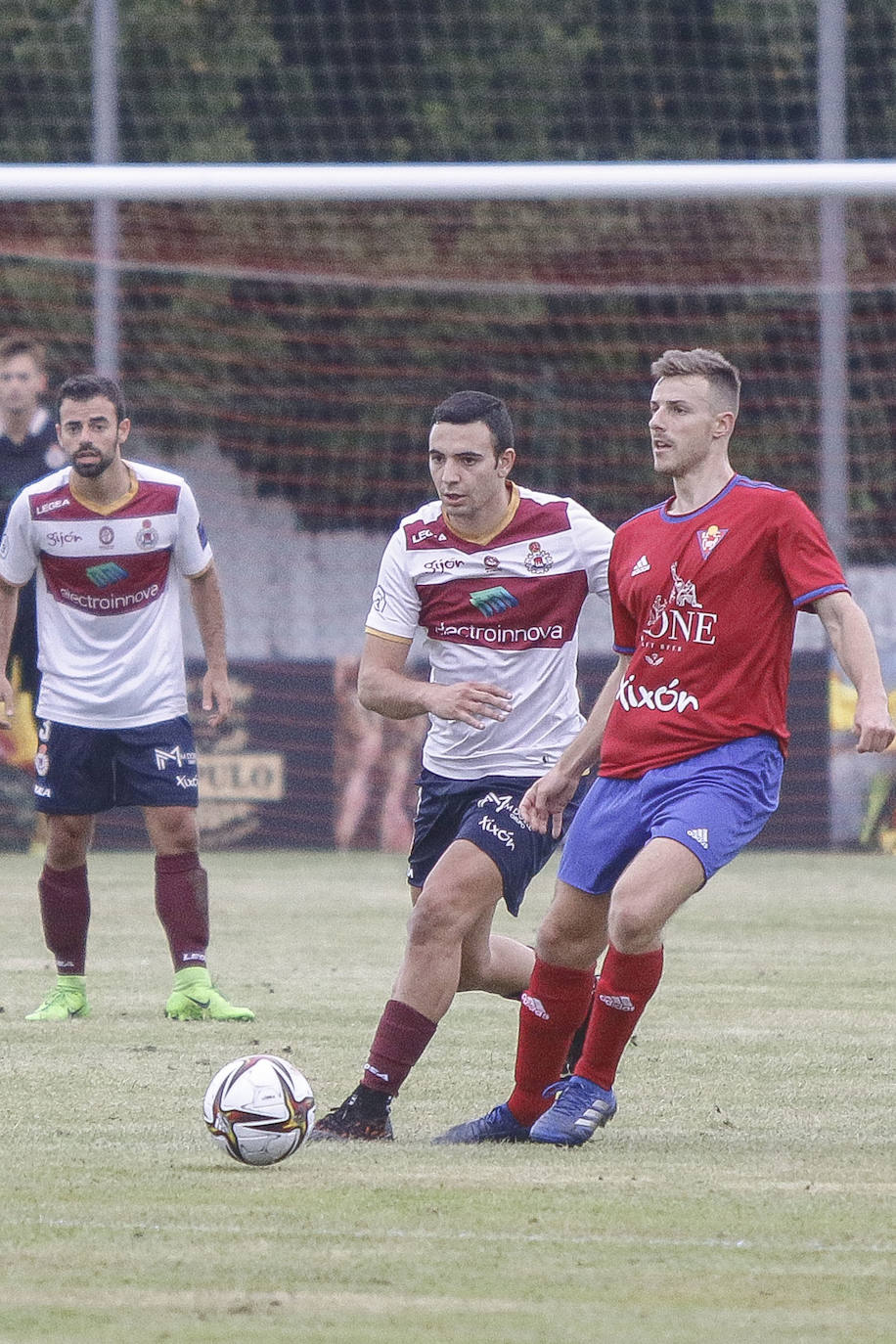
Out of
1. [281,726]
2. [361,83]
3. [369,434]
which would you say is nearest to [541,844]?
[281,726]

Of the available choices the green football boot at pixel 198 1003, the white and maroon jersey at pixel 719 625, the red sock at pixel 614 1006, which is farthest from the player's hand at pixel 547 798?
the green football boot at pixel 198 1003

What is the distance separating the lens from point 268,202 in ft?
61.0

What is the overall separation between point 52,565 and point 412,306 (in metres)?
11.3

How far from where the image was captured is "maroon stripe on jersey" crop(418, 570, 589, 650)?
6.32 metres

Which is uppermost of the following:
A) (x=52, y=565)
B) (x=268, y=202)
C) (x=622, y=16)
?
(x=622, y=16)

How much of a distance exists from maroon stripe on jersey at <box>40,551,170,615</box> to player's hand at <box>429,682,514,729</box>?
2.60 m

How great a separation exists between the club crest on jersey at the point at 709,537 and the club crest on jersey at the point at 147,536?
2931 mm

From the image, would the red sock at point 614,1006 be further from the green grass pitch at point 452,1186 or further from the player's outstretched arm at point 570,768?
the player's outstretched arm at point 570,768

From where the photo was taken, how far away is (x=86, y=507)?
8.19 m

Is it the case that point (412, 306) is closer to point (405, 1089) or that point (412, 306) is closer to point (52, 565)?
point (52, 565)

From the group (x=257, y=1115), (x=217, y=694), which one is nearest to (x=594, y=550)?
(x=257, y=1115)

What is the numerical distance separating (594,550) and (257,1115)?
6.20ft

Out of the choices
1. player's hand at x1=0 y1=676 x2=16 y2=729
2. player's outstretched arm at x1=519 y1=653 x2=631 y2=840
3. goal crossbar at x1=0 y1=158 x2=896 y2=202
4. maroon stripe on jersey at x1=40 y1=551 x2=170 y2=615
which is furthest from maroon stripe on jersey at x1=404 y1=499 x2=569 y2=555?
goal crossbar at x1=0 y1=158 x2=896 y2=202

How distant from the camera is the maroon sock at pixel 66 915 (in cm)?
802
